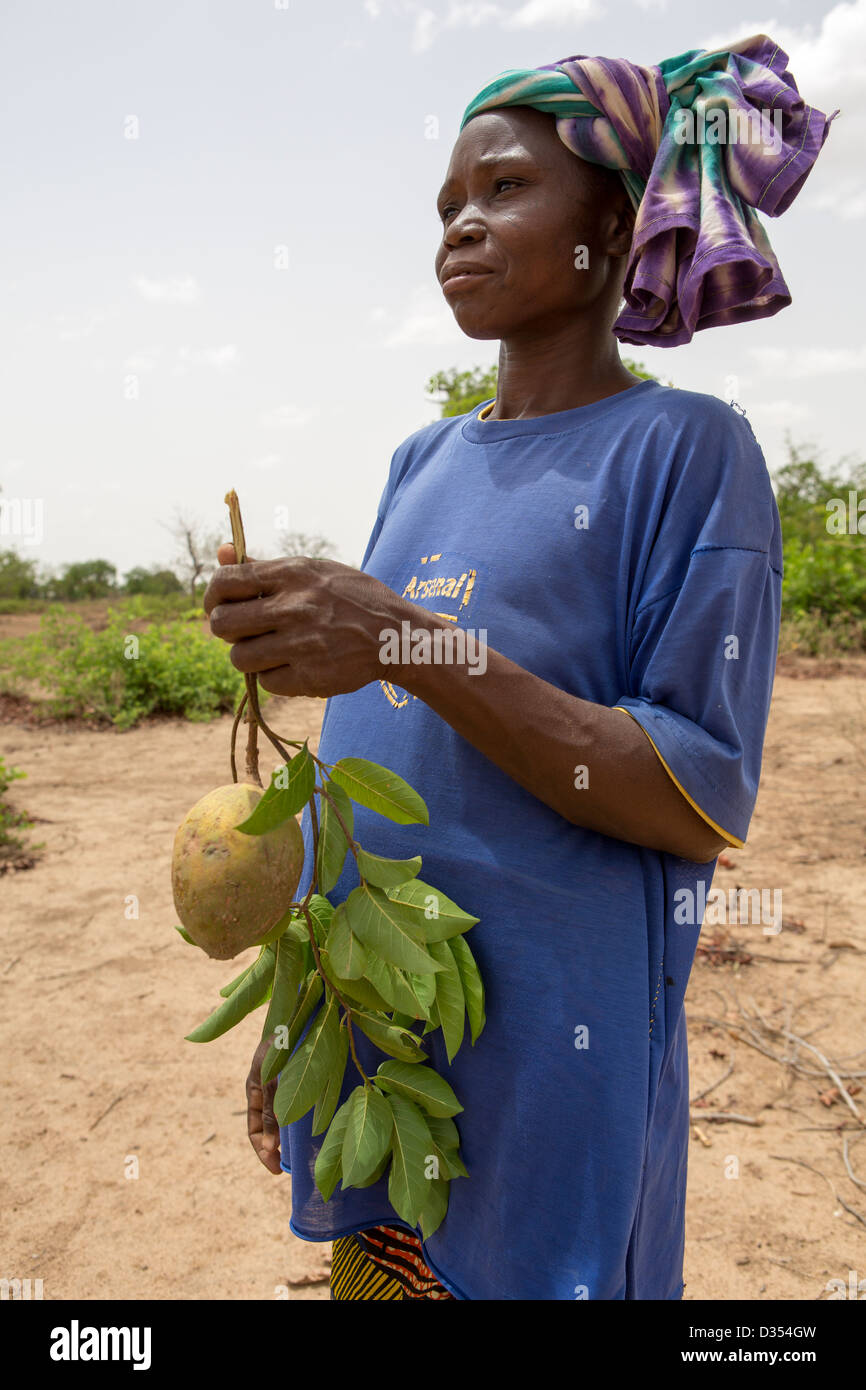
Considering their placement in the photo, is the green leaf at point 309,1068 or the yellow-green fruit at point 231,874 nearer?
the yellow-green fruit at point 231,874

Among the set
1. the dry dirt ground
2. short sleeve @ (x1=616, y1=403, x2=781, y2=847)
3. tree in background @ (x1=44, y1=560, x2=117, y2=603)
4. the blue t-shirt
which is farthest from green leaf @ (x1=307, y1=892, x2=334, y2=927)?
tree in background @ (x1=44, y1=560, x2=117, y2=603)

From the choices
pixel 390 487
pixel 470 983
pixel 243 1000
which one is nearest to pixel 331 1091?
pixel 243 1000

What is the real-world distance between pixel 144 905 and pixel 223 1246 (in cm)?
218

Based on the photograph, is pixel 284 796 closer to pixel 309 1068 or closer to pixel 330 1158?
pixel 309 1068

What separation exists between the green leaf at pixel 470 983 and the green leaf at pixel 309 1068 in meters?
0.20

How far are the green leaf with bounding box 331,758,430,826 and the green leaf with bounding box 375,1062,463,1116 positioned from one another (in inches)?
13.6

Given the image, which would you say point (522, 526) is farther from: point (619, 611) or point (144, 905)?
point (144, 905)

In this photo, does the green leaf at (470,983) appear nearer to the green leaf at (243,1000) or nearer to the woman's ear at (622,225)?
the green leaf at (243,1000)

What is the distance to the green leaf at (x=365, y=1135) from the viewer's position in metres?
1.12

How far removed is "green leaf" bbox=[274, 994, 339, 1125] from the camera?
1146 millimetres

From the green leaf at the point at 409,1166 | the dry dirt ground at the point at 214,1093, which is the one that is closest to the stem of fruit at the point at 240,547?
the green leaf at the point at 409,1166

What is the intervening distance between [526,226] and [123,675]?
789 centimetres

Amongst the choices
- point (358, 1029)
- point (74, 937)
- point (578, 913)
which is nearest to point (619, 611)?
point (578, 913)

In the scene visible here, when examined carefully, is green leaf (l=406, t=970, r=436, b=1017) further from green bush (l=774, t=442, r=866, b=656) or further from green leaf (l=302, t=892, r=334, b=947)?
green bush (l=774, t=442, r=866, b=656)
